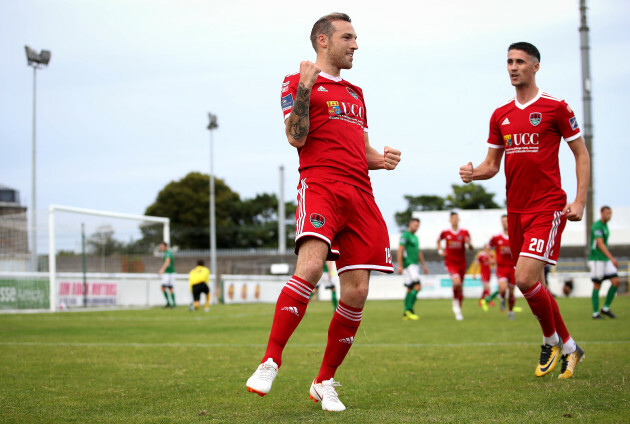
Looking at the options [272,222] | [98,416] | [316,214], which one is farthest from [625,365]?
[272,222]

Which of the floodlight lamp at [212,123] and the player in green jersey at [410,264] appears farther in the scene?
the floodlight lamp at [212,123]

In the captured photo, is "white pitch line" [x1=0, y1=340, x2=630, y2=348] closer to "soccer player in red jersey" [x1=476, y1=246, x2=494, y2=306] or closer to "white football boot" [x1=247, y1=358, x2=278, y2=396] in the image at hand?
"white football boot" [x1=247, y1=358, x2=278, y2=396]

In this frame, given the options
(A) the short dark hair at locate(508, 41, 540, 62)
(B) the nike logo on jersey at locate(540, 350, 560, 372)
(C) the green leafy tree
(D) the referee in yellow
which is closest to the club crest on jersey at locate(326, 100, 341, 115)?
(A) the short dark hair at locate(508, 41, 540, 62)

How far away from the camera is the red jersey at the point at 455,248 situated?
16750mm

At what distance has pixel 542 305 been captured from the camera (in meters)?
6.06

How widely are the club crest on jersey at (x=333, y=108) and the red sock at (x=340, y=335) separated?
4.07 feet

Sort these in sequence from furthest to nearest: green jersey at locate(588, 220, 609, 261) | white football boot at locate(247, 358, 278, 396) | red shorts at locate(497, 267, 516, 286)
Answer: red shorts at locate(497, 267, 516, 286) < green jersey at locate(588, 220, 609, 261) < white football boot at locate(247, 358, 278, 396)

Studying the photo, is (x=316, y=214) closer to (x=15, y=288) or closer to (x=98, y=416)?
(x=98, y=416)

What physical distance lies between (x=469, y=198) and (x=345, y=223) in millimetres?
68807

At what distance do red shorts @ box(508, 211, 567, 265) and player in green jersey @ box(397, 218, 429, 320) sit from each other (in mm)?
11037

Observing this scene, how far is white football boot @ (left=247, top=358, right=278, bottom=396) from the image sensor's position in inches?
163

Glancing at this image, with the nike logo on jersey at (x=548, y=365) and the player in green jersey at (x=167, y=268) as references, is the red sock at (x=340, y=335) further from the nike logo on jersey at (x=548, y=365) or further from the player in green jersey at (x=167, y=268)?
the player in green jersey at (x=167, y=268)

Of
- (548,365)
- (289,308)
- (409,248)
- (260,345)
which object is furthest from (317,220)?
(409,248)

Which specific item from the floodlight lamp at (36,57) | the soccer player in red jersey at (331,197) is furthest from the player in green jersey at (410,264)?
→ the floodlight lamp at (36,57)
